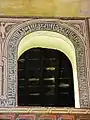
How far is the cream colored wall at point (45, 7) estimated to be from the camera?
18.5 feet

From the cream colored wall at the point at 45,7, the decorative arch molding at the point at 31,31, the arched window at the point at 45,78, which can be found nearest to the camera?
the decorative arch molding at the point at 31,31

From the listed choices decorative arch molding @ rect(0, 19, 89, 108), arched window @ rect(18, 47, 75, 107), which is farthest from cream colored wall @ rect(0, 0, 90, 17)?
arched window @ rect(18, 47, 75, 107)

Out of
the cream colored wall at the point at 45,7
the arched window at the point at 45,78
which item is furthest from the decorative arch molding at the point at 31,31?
the arched window at the point at 45,78

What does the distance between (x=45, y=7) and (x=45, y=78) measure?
1.50 m

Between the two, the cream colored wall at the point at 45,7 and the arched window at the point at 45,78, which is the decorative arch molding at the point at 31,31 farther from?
the arched window at the point at 45,78

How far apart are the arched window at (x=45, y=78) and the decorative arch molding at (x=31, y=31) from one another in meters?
0.72

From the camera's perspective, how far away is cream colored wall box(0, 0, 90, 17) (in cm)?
563

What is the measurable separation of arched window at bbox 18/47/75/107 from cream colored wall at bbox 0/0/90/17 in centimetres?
79

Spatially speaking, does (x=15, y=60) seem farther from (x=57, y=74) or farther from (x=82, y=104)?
(x=57, y=74)

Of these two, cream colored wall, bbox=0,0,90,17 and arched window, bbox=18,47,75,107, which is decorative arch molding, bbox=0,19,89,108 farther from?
arched window, bbox=18,47,75,107

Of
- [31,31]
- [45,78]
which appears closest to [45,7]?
[31,31]

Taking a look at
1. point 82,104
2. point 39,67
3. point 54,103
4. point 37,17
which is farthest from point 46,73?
→ point 82,104

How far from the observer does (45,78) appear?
269 inches

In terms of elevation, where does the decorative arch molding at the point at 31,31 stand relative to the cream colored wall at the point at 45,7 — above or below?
below
